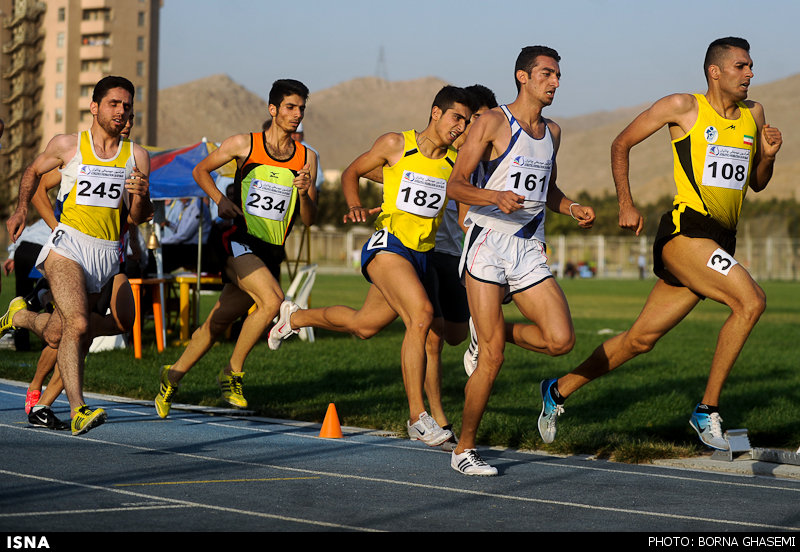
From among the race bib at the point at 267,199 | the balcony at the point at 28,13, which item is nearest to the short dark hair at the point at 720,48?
the race bib at the point at 267,199

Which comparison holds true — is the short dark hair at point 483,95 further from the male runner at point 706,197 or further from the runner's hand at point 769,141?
the runner's hand at point 769,141

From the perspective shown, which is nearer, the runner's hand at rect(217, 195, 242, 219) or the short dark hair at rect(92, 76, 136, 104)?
the short dark hair at rect(92, 76, 136, 104)

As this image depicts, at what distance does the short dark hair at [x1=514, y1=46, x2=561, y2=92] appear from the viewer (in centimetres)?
696

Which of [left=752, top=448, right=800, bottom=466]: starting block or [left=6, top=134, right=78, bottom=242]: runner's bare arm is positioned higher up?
[left=6, top=134, right=78, bottom=242]: runner's bare arm

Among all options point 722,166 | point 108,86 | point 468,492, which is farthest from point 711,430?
point 108,86

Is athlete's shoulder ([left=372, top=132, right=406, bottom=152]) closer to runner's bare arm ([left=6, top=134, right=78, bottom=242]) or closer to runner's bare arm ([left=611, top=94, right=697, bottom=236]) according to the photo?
runner's bare arm ([left=611, top=94, right=697, bottom=236])

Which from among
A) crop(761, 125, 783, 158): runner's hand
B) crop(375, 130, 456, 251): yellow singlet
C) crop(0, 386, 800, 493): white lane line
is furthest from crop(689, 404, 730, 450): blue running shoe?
crop(375, 130, 456, 251): yellow singlet

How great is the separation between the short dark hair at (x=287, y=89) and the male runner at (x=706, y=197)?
2.57 m

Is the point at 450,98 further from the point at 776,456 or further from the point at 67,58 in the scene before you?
the point at 67,58

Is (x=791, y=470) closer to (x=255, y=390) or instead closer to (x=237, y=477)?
(x=237, y=477)

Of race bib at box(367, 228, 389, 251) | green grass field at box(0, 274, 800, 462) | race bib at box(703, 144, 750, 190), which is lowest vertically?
green grass field at box(0, 274, 800, 462)

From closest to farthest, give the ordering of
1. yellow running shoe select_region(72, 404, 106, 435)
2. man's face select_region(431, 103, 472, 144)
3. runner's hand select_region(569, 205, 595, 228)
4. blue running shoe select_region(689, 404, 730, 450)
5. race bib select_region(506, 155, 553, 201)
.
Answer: runner's hand select_region(569, 205, 595, 228) < yellow running shoe select_region(72, 404, 106, 435) < race bib select_region(506, 155, 553, 201) < blue running shoe select_region(689, 404, 730, 450) < man's face select_region(431, 103, 472, 144)

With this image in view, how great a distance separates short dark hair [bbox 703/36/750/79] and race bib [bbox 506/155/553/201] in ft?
4.36
